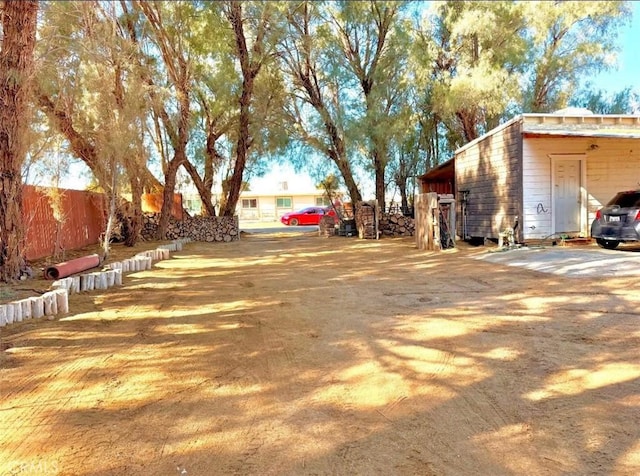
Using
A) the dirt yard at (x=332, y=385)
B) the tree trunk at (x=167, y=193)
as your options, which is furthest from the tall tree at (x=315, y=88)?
the dirt yard at (x=332, y=385)

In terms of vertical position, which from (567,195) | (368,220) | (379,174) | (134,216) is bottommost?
(368,220)

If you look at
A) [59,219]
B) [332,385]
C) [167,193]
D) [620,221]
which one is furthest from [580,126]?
[167,193]

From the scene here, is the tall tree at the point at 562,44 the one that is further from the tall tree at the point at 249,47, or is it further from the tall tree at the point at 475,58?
the tall tree at the point at 249,47

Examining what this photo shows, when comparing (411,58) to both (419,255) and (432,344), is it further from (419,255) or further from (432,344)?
(432,344)

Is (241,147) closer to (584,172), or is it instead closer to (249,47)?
(249,47)

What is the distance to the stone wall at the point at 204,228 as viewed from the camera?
21172mm

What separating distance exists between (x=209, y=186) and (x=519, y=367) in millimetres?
20629

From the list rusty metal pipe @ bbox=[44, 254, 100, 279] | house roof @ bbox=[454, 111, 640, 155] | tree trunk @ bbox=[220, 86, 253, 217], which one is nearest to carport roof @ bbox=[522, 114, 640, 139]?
house roof @ bbox=[454, 111, 640, 155]

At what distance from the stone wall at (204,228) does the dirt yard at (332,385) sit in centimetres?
1450

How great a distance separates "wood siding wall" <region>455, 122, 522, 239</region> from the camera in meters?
12.8

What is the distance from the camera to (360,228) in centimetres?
2020

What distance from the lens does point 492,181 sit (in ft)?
46.5

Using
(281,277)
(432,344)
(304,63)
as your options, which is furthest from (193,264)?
(304,63)

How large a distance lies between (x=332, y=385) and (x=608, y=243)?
32.0 ft
